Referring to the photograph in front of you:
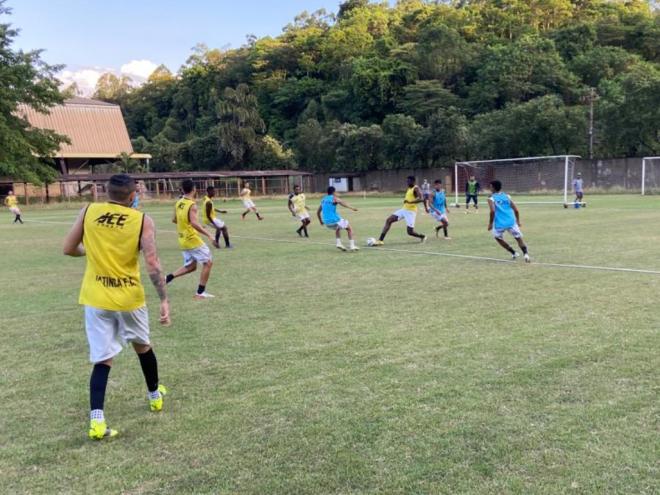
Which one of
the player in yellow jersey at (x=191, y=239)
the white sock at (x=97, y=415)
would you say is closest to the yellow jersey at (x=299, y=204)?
the player in yellow jersey at (x=191, y=239)

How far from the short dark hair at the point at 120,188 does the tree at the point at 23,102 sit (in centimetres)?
4710

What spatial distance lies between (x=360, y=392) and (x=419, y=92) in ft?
224

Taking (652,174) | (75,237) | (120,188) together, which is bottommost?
(75,237)

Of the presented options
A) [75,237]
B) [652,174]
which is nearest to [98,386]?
[75,237]

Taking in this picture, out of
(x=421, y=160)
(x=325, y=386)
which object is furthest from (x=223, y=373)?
(x=421, y=160)

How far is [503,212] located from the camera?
11.8 m

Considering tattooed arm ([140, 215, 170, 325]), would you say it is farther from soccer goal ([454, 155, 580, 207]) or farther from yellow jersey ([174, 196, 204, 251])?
soccer goal ([454, 155, 580, 207])

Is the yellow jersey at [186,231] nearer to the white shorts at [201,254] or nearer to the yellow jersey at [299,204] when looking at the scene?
the white shorts at [201,254]

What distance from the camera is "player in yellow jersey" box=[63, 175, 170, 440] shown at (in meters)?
4.14

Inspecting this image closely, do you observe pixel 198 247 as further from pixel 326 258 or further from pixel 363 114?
pixel 363 114

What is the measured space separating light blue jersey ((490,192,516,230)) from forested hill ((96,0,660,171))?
44803 millimetres

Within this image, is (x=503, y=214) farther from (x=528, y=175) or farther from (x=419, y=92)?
(x=419, y=92)

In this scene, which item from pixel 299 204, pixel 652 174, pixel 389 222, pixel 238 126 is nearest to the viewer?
pixel 389 222

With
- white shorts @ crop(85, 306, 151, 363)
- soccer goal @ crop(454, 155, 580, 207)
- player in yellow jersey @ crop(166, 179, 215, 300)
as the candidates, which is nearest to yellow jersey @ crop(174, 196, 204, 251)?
player in yellow jersey @ crop(166, 179, 215, 300)
